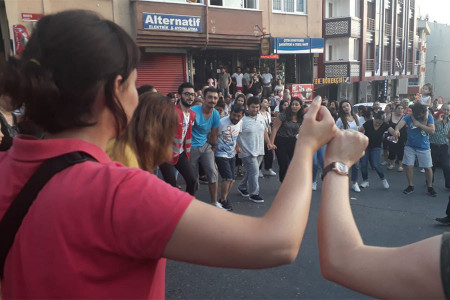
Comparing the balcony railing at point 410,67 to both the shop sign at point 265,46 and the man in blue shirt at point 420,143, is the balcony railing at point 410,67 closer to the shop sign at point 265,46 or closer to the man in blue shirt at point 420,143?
the shop sign at point 265,46

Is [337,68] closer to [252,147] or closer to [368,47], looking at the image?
[368,47]

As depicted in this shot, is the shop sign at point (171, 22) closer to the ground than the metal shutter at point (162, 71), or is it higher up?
higher up

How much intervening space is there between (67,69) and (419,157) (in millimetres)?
7519

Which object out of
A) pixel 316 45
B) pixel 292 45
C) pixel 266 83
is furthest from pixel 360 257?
pixel 316 45

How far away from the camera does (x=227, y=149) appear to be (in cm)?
622

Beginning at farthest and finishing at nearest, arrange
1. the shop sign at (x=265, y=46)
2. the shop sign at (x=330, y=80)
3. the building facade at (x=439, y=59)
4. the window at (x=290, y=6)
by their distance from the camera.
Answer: the building facade at (x=439, y=59) < the shop sign at (x=330, y=80) < the window at (x=290, y=6) < the shop sign at (x=265, y=46)

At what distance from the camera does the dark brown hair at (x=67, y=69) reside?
0.91m

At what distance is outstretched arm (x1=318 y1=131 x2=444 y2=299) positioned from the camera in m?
1.09

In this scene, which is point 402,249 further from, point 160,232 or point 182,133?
point 182,133

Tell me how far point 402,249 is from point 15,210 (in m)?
1.11

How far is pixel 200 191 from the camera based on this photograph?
23.5 feet

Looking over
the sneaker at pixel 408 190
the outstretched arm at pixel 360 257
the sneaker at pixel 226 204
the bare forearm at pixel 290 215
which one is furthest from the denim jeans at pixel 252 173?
the bare forearm at pixel 290 215

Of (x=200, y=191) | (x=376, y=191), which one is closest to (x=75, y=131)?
(x=200, y=191)

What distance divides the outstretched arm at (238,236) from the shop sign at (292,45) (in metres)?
16.6
